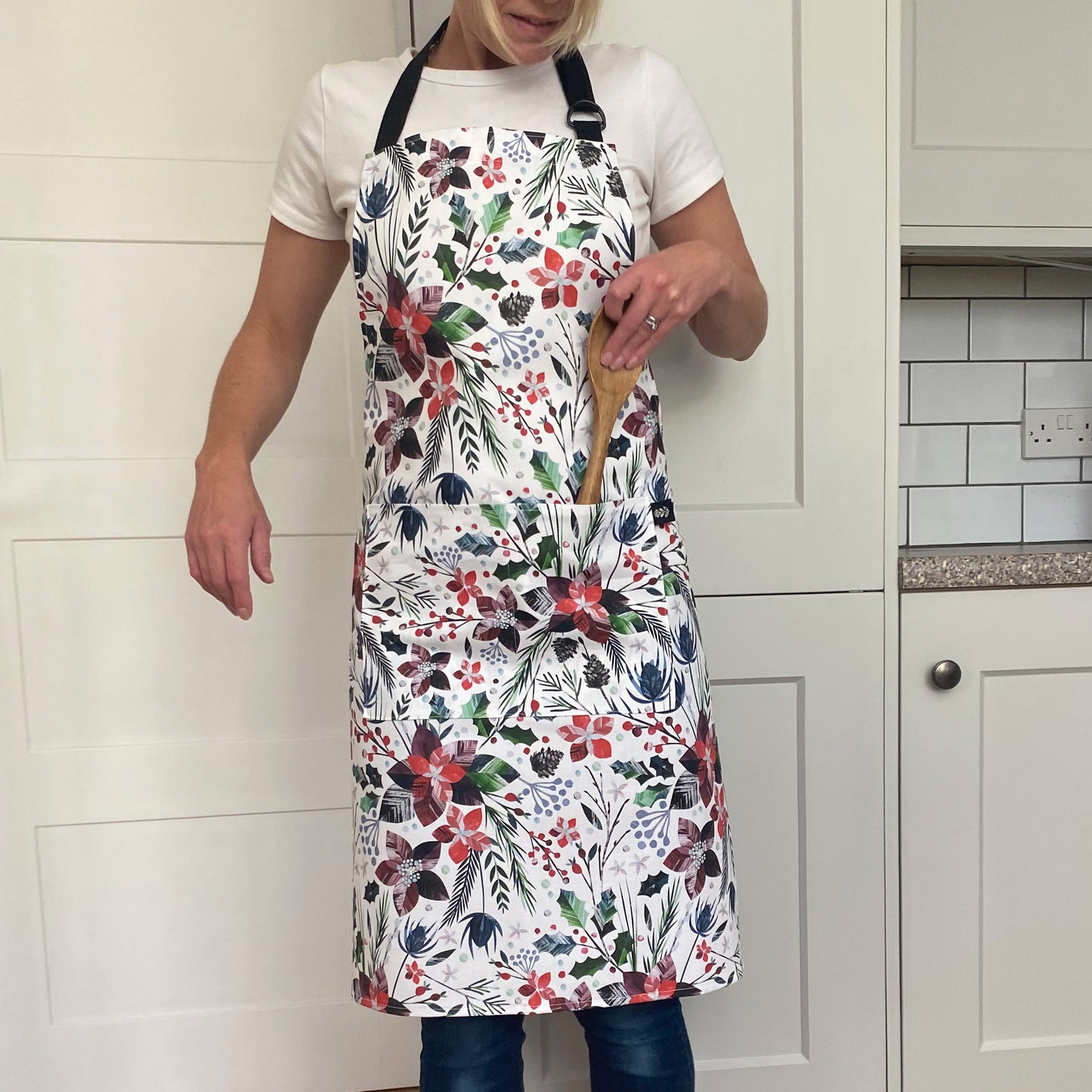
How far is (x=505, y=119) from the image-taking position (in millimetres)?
874

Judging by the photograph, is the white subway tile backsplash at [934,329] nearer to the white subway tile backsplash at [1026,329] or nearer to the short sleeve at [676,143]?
the white subway tile backsplash at [1026,329]

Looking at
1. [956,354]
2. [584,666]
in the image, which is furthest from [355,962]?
[956,354]

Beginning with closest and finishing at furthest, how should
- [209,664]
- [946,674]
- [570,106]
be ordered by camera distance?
[570,106]
[946,674]
[209,664]

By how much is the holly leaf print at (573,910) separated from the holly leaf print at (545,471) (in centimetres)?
36

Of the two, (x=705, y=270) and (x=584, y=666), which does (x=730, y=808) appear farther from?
Answer: (x=705, y=270)

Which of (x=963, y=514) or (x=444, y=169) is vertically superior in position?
(x=444, y=169)

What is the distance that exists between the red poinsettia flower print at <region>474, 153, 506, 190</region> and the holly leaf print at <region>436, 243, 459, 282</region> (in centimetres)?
6

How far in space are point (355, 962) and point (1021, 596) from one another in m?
0.86

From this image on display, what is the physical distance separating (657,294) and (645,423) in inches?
6.1

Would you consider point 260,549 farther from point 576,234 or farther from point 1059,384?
point 1059,384

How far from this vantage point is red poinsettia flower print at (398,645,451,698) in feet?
2.74

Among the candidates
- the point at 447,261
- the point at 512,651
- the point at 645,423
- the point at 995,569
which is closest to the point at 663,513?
the point at 645,423

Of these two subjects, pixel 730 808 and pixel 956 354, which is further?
pixel 956 354

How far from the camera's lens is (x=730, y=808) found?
45.2 inches
